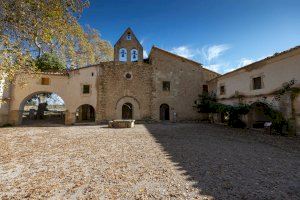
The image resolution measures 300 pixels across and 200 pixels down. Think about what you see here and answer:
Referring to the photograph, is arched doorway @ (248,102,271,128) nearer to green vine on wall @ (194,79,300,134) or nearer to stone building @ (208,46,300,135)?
stone building @ (208,46,300,135)

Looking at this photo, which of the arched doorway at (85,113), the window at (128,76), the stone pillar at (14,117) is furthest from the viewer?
the arched doorway at (85,113)

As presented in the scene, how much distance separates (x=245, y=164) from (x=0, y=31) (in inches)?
427

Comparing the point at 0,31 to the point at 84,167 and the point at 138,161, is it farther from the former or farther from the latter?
the point at 138,161

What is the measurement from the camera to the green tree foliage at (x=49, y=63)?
75.0ft

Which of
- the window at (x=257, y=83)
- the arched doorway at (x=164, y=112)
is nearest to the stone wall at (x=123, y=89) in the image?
the arched doorway at (x=164, y=112)

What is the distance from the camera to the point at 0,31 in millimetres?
7953

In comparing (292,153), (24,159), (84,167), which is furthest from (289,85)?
(24,159)

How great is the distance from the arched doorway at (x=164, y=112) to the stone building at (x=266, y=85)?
20.4 feet

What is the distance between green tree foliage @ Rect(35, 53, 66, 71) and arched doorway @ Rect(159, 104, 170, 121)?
13989 millimetres

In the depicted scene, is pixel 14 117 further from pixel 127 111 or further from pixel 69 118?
pixel 127 111

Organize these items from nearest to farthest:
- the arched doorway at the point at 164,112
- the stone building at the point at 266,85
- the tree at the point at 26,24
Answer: the tree at the point at 26,24 → the stone building at the point at 266,85 → the arched doorway at the point at 164,112

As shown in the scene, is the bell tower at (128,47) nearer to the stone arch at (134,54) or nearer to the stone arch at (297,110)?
the stone arch at (134,54)

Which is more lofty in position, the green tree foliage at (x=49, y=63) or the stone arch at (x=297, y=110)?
the green tree foliage at (x=49, y=63)

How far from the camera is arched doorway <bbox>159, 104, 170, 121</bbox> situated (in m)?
21.7
